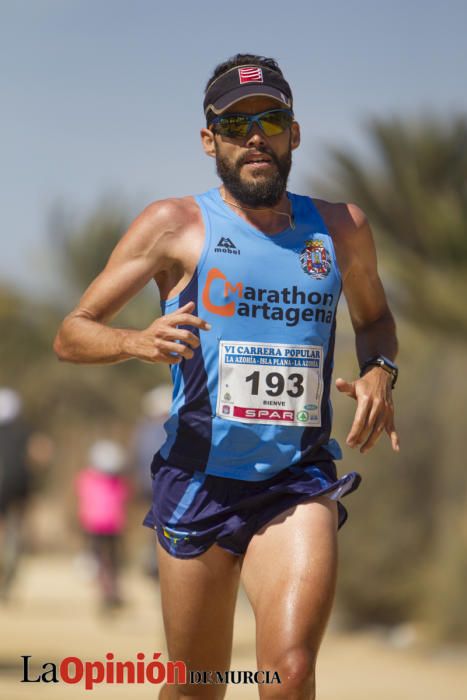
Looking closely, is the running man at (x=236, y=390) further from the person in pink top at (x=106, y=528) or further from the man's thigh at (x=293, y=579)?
the person in pink top at (x=106, y=528)

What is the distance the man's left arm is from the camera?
4.40 m

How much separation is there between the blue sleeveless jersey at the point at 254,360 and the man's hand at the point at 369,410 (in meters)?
0.17

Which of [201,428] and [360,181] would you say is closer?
[201,428]

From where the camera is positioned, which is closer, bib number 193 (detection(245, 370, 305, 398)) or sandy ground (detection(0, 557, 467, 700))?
bib number 193 (detection(245, 370, 305, 398))

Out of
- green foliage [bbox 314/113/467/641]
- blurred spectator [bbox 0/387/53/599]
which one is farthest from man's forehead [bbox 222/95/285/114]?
blurred spectator [bbox 0/387/53/599]

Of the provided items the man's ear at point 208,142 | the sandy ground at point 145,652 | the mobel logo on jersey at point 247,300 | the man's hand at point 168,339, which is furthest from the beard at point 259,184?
the sandy ground at point 145,652

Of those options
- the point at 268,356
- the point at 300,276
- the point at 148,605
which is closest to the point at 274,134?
the point at 300,276

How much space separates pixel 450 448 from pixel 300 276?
25.8 feet

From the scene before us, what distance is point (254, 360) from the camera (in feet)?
14.4

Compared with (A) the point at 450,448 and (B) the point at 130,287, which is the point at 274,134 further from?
(A) the point at 450,448

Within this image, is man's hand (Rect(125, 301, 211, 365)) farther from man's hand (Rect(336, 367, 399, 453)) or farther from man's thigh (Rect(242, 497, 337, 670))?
man's thigh (Rect(242, 497, 337, 670))

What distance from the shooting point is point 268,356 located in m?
4.39

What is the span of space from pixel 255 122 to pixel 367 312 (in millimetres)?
852

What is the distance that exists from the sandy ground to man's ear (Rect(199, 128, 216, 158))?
4.53 metres
